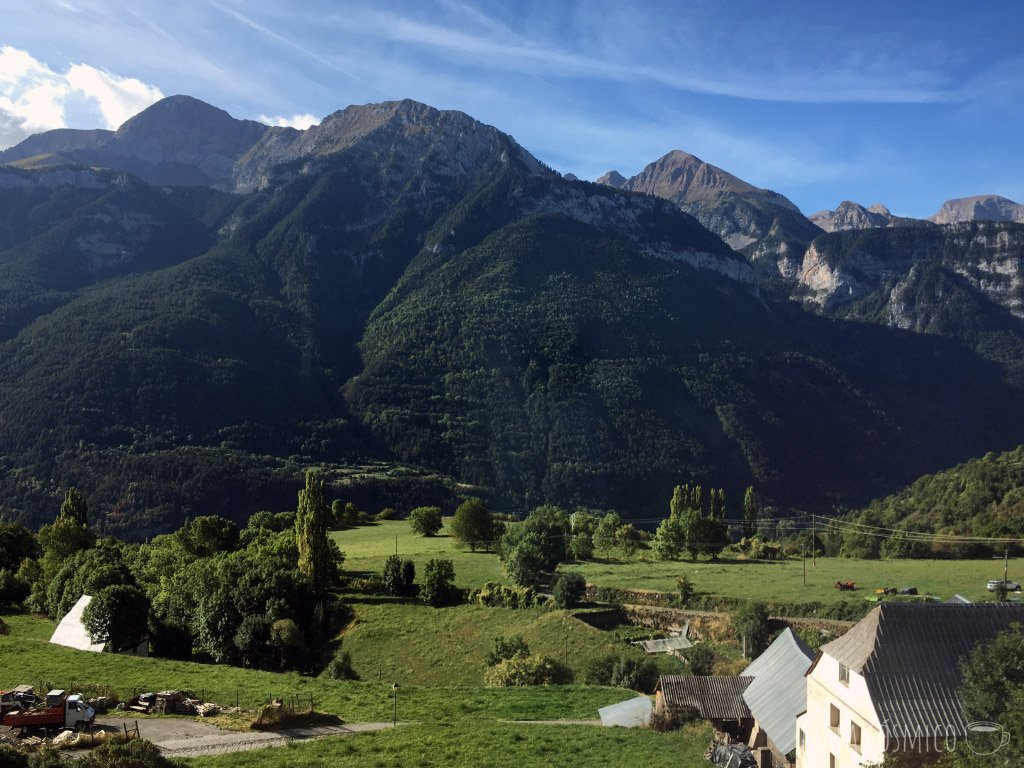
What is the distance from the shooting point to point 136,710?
2578 centimetres

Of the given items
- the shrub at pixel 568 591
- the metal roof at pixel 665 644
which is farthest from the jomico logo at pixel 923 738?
the shrub at pixel 568 591

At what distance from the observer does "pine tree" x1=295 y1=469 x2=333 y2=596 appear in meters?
50.9

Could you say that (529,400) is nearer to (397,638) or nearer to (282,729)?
(397,638)

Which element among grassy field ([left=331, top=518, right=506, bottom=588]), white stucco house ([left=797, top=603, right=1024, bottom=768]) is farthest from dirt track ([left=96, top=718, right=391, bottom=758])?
grassy field ([left=331, top=518, right=506, bottom=588])

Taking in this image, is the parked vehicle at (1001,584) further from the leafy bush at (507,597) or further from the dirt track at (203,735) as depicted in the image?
the dirt track at (203,735)

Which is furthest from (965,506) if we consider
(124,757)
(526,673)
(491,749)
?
(124,757)

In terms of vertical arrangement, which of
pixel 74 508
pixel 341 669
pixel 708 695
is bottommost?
pixel 341 669

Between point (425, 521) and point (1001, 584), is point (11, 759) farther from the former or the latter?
point (425, 521)

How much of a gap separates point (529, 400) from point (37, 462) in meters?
102

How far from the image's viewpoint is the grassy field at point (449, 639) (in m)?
43.8

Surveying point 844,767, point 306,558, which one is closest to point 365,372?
point 306,558

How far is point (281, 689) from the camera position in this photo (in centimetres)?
3092

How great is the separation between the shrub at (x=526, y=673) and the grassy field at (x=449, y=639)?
8.35 feet

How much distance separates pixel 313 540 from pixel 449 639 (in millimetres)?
11518
